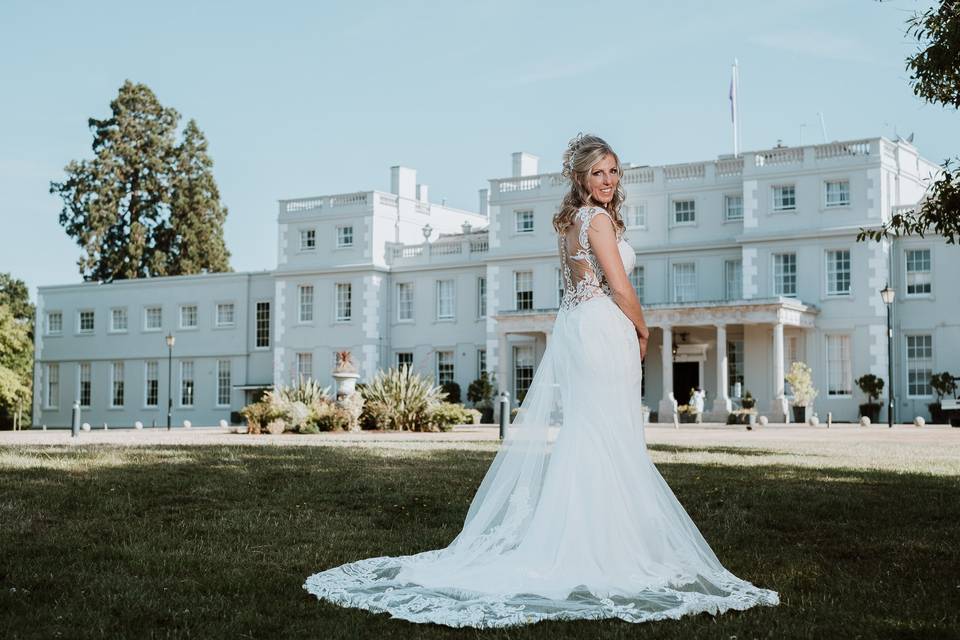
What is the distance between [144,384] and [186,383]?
6.32ft

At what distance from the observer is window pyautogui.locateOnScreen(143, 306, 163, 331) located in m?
45.6

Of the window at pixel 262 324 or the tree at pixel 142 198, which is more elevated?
the tree at pixel 142 198

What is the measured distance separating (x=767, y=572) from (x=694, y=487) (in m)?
3.88

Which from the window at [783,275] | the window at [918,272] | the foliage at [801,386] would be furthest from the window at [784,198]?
the foliage at [801,386]

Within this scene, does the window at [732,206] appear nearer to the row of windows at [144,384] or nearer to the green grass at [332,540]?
the row of windows at [144,384]

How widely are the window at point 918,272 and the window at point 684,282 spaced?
6.57m

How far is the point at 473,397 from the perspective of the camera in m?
37.6

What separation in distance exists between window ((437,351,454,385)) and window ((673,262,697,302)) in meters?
9.02

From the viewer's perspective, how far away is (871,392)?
31.4m

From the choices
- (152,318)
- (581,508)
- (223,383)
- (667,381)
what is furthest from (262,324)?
(581,508)

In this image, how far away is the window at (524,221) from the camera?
1535 inches

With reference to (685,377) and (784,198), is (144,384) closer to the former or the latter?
(685,377)

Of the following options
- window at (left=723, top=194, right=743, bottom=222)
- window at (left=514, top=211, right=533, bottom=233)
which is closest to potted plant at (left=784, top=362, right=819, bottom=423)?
window at (left=723, top=194, right=743, bottom=222)

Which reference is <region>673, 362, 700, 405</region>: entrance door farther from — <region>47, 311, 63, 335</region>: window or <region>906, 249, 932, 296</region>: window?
<region>47, 311, 63, 335</region>: window
